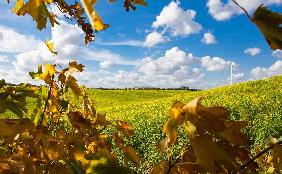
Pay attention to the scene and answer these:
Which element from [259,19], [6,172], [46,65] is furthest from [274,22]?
[46,65]

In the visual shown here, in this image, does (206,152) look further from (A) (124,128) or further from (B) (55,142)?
(A) (124,128)

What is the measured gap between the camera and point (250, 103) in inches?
567

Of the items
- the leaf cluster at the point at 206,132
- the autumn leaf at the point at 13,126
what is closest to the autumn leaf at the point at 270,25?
the leaf cluster at the point at 206,132

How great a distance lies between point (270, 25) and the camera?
2.13 ft

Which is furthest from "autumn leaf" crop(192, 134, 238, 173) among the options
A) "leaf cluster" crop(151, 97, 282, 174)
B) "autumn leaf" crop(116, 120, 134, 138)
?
"autumn leaf" crop(116, 120, 134, 138)

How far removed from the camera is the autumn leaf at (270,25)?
2.10ft

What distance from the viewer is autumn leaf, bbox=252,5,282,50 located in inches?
25.2

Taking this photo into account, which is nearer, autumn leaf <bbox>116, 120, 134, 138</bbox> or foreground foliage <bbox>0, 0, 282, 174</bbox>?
foreground foliage <bbox>0, 0, 282, 174</bbox>

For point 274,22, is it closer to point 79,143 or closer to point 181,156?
point 181,156

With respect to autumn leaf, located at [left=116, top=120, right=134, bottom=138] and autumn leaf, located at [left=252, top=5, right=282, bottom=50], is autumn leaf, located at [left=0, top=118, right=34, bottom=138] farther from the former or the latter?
autumn leaf, located at [left=252, top=5, right=282, bottom=50]

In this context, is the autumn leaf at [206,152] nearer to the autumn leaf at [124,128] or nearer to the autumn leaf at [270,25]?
the autumn leaf at [270,25]

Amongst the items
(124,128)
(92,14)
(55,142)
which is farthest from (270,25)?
(124,128)

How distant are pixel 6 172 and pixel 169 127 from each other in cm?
50

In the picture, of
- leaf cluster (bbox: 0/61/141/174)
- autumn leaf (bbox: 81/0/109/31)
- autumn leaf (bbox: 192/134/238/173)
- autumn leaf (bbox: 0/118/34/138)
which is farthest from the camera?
autumn leaf (bbox: 0/118/34/138)
